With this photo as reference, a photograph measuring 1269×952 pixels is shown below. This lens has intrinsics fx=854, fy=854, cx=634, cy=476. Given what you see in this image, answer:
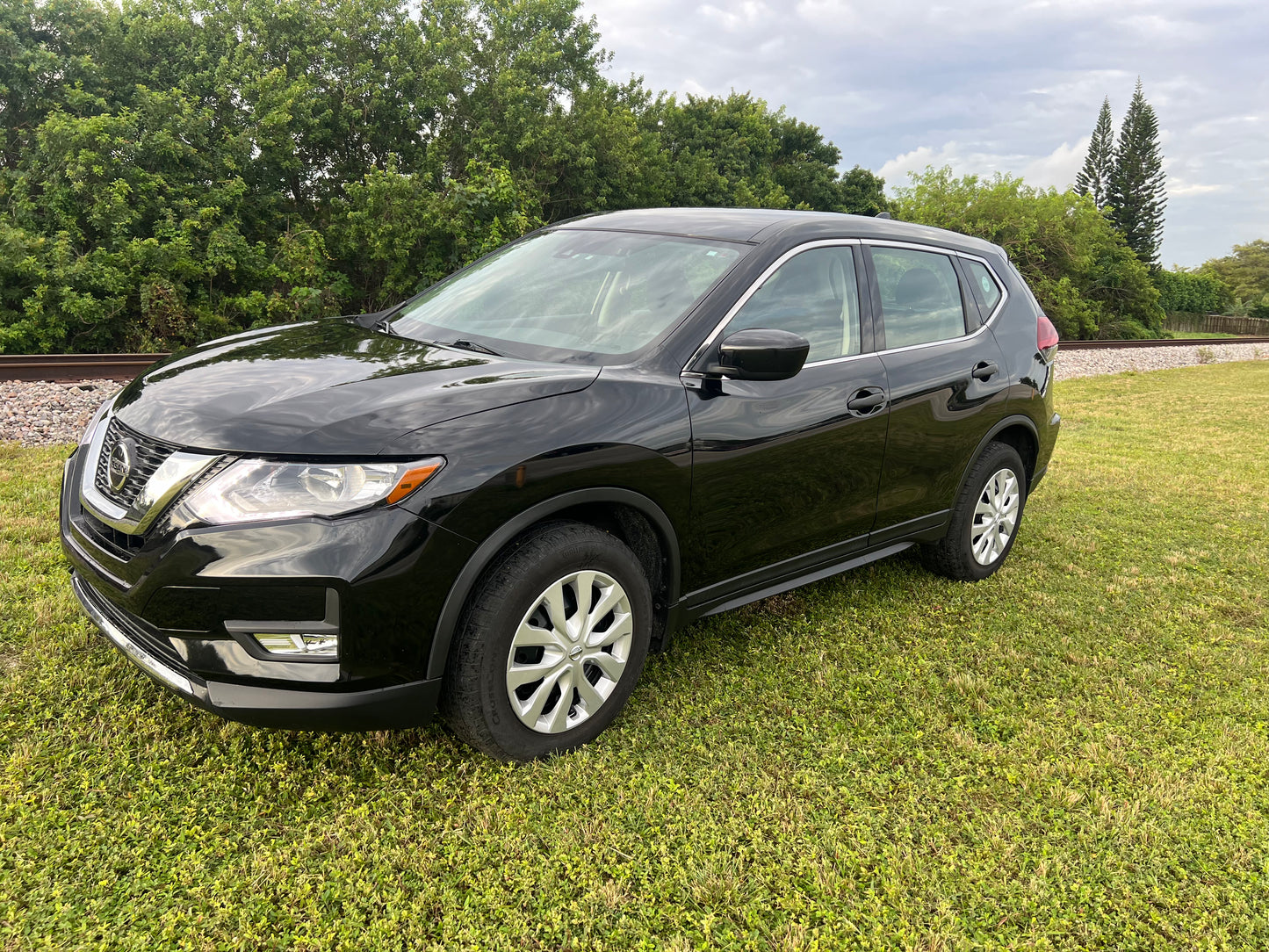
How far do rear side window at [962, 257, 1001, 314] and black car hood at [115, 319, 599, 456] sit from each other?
103 inches

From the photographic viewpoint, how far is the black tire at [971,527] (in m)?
4.39

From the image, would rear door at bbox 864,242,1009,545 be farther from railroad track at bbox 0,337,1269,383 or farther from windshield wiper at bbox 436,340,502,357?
railroad track at bbox 0,337,1269,383

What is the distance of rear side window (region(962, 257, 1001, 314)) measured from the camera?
178 inches

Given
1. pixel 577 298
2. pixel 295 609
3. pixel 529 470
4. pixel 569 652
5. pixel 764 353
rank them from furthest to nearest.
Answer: pixel 577 298 < pixel 764 353 < pixel 569 652 < pixel 529 470 < pixel 295 609

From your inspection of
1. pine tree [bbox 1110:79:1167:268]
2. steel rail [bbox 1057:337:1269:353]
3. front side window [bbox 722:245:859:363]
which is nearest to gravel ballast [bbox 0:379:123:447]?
front side window [bbox 722:245:859:363]

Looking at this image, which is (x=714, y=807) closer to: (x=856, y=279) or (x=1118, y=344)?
(x=856, y=279)

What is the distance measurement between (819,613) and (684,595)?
128cm

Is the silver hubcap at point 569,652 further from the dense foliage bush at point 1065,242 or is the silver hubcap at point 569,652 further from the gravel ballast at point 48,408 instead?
the dense foliage bush at point 1065,242

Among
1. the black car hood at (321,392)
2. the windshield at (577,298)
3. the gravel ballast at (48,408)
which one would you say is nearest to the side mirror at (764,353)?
the windshield at (577,298)

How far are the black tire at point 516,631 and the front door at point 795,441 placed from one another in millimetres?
445

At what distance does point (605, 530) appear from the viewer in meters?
2.87

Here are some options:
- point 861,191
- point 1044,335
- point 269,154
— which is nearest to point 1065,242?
point 861,191

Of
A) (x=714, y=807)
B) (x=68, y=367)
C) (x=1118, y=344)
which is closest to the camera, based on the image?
(x=714, y=807)

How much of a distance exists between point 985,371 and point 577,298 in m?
2.17
